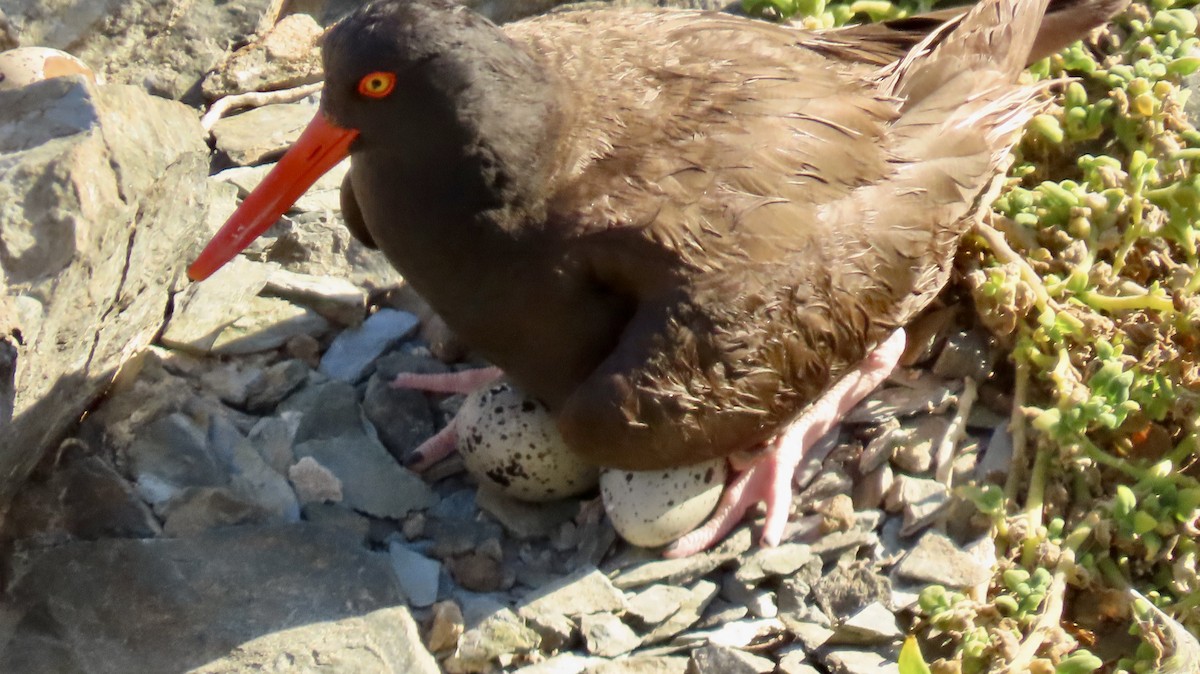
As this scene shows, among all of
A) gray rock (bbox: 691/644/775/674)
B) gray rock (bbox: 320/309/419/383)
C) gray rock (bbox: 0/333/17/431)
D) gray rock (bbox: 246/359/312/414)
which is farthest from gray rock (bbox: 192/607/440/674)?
gray rock (bbox: 320/309/419/383)

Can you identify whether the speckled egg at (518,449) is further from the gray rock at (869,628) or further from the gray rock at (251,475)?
the gray rock at (869,628)

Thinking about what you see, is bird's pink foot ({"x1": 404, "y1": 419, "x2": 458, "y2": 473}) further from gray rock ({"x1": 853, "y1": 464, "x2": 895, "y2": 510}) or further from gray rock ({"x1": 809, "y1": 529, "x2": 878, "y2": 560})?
gray rock ({"x1": 853, "y1": 464, "x2": 895, "y2": 510})

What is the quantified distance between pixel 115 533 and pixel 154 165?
3.48 feet

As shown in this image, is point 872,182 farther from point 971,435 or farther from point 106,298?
point 106,298

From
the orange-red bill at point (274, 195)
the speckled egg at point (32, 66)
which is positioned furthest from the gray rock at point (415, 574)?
the speckled egg at point (32, 66)

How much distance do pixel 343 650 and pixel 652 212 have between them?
1.45 metres

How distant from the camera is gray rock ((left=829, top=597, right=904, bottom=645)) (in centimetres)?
397

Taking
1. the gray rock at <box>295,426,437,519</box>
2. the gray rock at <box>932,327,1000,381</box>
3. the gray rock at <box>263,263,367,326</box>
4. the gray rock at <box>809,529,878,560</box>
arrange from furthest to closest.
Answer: the gray rock at <box>263,263,367,326</box>, the gray rock at <box>932,327,1000,381</box>, the gray rock at <box>295,426,437,519</box>, the gray rock at <box>809,529,878,560</box>

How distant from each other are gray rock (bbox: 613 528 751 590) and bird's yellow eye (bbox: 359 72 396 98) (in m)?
1.55

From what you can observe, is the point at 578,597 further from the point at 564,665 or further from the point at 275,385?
the point at 275,385

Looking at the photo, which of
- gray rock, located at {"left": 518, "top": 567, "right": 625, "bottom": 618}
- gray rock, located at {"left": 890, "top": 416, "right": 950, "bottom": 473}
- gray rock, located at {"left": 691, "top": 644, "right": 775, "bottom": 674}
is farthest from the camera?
gray rock, located at {"left": 890, "top": 416, "right": 950, "bottom": 473}

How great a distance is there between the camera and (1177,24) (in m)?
5.04

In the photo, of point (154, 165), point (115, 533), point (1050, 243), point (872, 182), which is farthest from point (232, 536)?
point (1050, 243)

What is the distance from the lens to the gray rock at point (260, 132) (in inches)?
206
